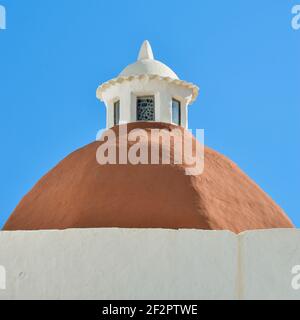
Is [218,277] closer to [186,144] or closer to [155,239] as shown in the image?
[155,239]

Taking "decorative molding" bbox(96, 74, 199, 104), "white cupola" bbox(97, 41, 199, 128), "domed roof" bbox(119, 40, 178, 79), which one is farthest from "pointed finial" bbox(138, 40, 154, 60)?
"decorative molding" bbox(96, 74, 199, 104)

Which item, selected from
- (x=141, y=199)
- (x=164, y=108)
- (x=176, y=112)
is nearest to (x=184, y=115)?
(x=176, y=112)

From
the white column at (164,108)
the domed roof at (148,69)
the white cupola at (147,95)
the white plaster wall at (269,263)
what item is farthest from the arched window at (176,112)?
the white plaster wall at (269,263)

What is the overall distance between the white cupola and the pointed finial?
321 mm

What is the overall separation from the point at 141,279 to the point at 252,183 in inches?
162

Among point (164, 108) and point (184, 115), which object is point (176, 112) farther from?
point (164, 108)

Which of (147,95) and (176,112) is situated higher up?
(147,95)

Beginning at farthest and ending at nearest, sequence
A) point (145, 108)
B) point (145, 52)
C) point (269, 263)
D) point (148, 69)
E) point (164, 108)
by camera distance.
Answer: point (145, 52) → point (148, 69) → point (145, 108) → point (164, 108) → point (269, 263)

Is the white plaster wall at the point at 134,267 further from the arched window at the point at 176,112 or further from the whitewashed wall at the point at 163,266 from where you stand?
the arched window at the point at 176,112

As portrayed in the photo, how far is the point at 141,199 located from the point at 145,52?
4813mm

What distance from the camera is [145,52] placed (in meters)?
14.0

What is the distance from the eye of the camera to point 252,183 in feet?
39.2

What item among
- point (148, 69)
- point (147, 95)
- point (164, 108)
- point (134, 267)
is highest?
point (148, 69)
